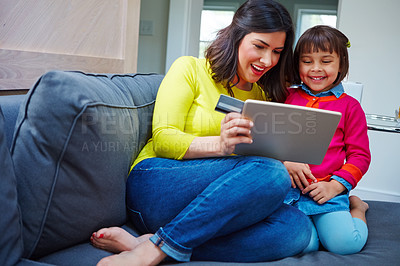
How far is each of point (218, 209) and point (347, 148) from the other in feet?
2.04

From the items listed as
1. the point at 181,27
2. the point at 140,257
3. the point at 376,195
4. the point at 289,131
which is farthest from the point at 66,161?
the point at 376,195

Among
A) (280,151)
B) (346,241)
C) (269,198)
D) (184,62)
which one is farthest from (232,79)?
(346,241)

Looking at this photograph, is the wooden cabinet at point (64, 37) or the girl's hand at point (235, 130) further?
the wooden cabinet at point (64, 37)

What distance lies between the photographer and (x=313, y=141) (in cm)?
108

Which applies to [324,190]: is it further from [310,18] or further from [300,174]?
[310,18]

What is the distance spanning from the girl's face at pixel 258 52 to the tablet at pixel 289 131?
1.15 ft

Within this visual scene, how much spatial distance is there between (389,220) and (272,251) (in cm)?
53

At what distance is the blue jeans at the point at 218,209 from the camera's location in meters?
0.95

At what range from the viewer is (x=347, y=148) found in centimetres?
135

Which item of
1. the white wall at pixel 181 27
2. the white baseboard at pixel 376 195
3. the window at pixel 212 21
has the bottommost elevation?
the white baseboard at pixel 376 195

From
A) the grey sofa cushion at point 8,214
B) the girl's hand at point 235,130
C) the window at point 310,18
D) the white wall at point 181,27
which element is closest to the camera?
the grey sofa cushion at point 8,214

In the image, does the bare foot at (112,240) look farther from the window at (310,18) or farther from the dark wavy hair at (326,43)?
the window at (310,18)

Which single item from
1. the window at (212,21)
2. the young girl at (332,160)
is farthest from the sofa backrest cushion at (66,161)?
the window at (212,21)

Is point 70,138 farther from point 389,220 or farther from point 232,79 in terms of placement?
point 389,220
